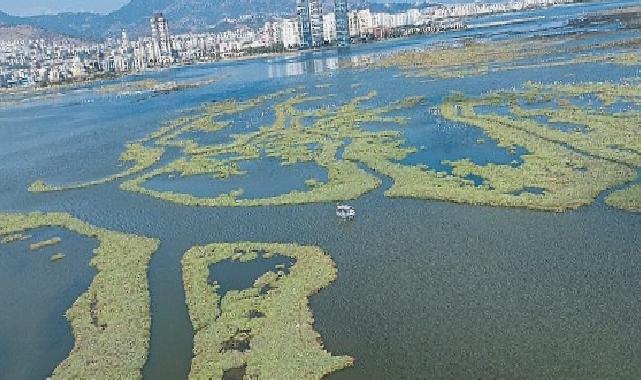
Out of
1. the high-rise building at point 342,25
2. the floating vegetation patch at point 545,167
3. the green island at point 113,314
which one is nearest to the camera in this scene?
the green island at point 113,314

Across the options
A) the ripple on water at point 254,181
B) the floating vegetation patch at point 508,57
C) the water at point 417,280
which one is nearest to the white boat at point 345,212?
the water at point 417,280

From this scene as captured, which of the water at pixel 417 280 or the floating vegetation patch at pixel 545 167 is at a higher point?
the floating vegetation patch at pixel 545 167

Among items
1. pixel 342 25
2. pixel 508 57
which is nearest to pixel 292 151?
pixel 508 57

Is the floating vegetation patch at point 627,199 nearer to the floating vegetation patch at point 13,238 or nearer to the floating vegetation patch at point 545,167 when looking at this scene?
the floating vegetation patch at point 545,167

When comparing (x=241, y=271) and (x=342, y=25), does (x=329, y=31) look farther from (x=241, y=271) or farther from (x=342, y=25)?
(x=241, y=271)

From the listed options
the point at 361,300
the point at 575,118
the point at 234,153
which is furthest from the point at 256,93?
the point at 361,300

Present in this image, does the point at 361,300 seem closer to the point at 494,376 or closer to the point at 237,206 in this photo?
the point at 494,376

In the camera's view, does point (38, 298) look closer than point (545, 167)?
Yes

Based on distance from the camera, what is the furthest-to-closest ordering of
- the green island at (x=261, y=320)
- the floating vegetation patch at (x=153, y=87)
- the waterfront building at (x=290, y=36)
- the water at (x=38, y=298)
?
the waterfront building at (x=290, y=36), the floating vegetation patch at (x=153, y=87), the water at (x=38, y=298), the green island at (x=261, y=320)
